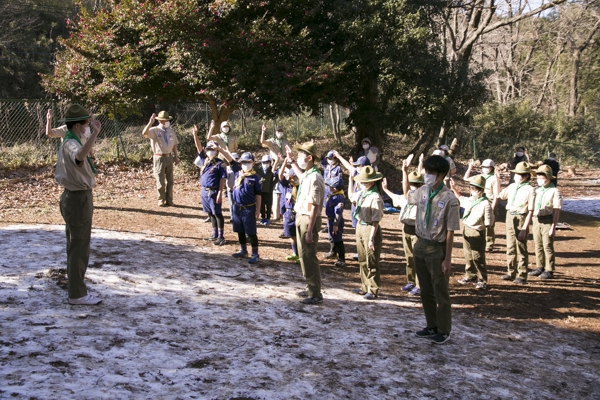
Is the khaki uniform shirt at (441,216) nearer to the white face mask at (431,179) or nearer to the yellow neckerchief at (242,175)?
the white face mask at (431,179)

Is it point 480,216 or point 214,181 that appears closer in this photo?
point 480,216

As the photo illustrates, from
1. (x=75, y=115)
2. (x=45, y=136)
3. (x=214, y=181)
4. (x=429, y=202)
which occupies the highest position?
(x=45, y=136)

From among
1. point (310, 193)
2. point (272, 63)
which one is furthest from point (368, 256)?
point (272, 63)

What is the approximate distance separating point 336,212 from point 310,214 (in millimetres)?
2490

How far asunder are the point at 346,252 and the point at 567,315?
13.3ft

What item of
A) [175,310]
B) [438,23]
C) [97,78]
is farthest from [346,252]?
[438,23]

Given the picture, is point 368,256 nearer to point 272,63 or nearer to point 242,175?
point 242,175

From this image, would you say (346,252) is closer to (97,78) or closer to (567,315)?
(567,315)

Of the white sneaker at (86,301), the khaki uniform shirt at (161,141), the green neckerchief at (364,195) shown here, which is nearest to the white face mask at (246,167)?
the green neckerchief at (364,195)

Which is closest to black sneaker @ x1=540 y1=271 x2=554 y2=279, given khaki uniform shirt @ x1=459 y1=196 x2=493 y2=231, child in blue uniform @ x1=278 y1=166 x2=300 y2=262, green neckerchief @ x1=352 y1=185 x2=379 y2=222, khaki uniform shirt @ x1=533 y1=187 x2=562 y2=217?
khaki uniform shirt @ x1=533 y1=187 x2=562 y2=217

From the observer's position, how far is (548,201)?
955cm

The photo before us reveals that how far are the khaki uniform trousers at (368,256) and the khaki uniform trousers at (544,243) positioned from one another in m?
3.54

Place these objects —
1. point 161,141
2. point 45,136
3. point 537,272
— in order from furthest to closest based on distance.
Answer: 1. point 45,136
2. point 161,141
3. point 537,272

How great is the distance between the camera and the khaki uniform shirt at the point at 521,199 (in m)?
9.45
